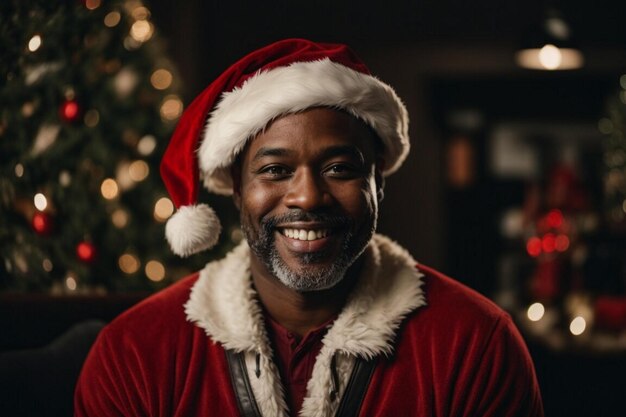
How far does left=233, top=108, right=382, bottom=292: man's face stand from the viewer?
69.8 inches

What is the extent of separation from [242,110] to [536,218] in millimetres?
4480

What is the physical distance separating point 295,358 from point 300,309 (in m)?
0.12

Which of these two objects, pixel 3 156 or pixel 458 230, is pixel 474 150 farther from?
pixel 3 156

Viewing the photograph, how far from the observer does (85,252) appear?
2840 millimetres

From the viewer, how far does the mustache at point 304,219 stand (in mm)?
1766

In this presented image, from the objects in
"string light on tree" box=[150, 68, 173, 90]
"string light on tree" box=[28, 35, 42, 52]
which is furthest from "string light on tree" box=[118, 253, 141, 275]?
"string light on tree" box=[28, 35, 42, 52]

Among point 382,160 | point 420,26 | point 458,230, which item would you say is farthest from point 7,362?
point 458,230

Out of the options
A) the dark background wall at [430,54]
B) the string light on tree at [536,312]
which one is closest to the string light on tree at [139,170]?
the string light on tree at [536,312]

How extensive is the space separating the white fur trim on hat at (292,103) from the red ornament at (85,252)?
41.6 inches

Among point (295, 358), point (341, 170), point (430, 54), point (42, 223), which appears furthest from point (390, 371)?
point (430, 54)

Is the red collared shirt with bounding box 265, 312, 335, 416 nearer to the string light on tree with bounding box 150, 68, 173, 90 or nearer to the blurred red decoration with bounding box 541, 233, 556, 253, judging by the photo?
the string light on tree with bounding box 150, 68, 173, 90

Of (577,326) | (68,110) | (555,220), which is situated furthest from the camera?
(555,220)

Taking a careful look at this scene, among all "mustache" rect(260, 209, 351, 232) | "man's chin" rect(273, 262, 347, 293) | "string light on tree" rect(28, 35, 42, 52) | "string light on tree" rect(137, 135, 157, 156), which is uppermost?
"string light on tree" rect(28, 35, 42, 52)

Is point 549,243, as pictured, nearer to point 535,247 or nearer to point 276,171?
point 535,247
